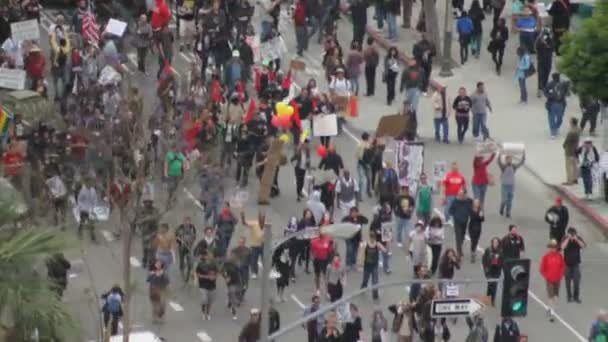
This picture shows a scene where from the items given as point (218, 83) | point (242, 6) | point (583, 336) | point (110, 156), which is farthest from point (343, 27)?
Result: point (583, 336)

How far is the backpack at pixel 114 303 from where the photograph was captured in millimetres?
41156

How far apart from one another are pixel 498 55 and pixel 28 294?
2728 centimetres

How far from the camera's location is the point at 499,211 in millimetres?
48750

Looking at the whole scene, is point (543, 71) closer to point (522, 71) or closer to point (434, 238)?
point (522, 71)

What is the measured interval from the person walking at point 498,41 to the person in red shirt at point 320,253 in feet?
46.1

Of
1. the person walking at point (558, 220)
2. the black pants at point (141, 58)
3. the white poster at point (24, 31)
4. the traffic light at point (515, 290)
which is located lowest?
the person walking at point (558, 220)

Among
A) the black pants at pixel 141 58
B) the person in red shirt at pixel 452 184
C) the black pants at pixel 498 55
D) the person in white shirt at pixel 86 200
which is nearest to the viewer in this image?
the person in white shirt at pixel 86 200

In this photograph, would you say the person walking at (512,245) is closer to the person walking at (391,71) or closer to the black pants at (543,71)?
the person walking at (391,71)

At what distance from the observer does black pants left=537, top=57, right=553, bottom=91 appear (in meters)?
54.7

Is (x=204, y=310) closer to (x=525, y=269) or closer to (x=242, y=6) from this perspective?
(x=525, y=269)

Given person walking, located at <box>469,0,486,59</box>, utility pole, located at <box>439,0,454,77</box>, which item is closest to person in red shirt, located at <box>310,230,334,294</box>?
utility pole, located at <box>439,0,454,77</box>

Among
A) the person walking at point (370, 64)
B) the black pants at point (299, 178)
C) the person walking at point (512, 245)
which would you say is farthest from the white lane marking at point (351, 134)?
the person walking at point (512, 245)

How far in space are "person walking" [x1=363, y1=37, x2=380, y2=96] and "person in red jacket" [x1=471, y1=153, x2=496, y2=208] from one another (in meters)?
7.30

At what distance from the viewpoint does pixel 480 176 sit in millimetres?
47406
